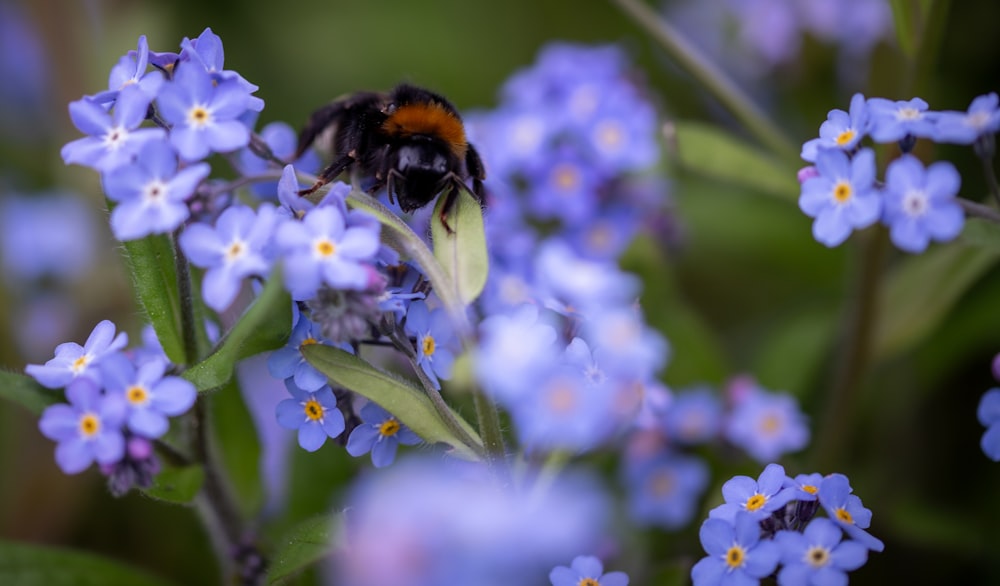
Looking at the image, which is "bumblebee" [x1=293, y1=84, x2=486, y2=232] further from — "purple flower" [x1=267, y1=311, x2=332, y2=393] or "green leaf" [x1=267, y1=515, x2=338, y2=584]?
"green leaf" [x1=267, y1=515, x2=338, y2=584]

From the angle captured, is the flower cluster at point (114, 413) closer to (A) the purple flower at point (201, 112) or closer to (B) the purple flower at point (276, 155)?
(A) the purple flower at point (201, 112)

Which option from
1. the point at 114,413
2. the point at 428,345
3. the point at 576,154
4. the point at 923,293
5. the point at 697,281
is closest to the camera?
the point at 114,413

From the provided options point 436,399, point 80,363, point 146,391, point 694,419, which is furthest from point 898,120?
point 80,363

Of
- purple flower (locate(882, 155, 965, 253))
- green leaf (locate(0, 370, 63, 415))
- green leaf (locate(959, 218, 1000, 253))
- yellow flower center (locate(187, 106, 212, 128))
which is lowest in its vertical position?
green leaf (locate(0, 370, 63, 415))

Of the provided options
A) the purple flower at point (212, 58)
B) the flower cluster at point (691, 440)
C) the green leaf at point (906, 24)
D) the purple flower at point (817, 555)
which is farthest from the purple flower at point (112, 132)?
the green leaf at point (906, 24)

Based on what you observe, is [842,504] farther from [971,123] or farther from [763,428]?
[763,428]

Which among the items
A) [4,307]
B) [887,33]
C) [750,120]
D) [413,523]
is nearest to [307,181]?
[413,523]

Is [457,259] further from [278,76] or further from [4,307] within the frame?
[278,76]

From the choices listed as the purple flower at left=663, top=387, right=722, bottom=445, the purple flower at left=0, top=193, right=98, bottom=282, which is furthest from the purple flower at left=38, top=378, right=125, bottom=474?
the purple flower at left=0, top=193, right=98, bottom=282
